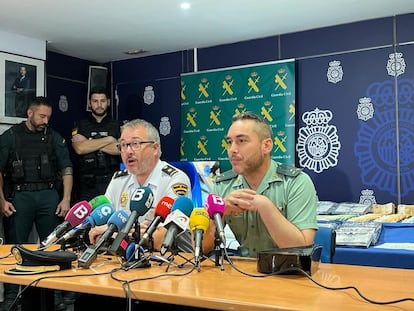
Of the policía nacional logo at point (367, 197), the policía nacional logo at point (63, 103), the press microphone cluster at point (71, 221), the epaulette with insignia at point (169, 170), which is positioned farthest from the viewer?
the policía nacional logo at point (63, 103)

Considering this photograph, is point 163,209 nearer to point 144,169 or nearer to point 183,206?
point 183,206

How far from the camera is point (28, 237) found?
5.07 meters

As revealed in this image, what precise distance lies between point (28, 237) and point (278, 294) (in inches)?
162

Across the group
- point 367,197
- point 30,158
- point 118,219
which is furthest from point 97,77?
point 118,219

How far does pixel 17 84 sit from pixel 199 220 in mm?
4209

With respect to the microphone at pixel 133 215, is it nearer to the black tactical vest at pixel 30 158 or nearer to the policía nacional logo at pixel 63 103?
the black tactical vest at pixel 30 158

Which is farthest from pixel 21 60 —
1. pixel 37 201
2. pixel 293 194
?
pixel 293 194

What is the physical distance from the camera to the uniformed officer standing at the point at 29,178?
4.89 metres

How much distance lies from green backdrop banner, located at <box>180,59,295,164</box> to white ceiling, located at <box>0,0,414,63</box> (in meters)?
0.39

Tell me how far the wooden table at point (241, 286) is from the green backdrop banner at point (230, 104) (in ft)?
12.1

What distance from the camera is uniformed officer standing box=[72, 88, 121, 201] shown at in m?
5.66

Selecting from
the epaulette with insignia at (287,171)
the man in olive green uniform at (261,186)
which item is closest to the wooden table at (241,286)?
the man in olive green uniform at (261,186)

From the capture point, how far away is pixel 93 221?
6.74ft

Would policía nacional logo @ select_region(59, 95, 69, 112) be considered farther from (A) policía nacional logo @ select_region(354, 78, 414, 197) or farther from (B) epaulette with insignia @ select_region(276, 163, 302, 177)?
(B) epaulette with insignia @ select_region(276, 163, 302, 177)
